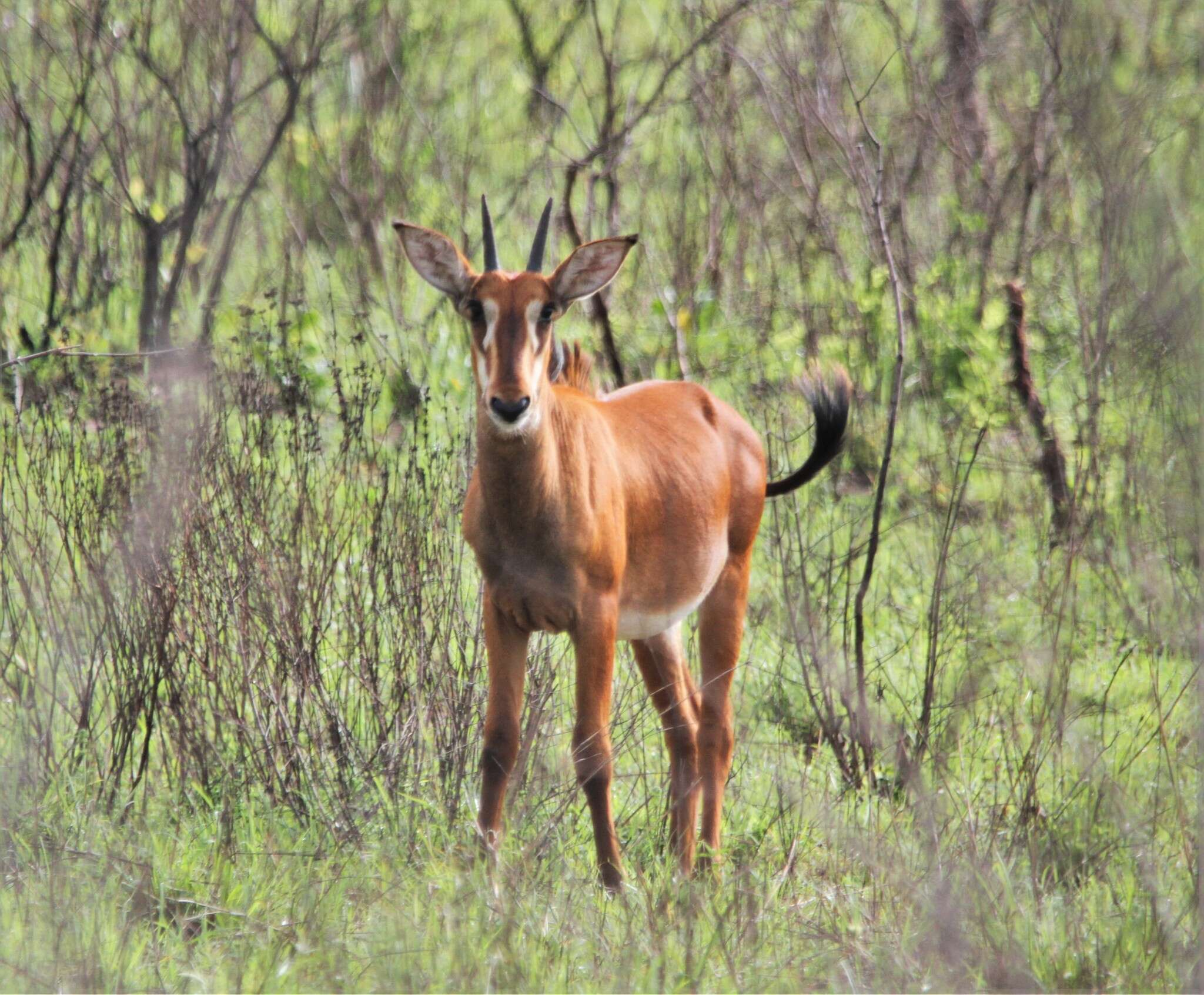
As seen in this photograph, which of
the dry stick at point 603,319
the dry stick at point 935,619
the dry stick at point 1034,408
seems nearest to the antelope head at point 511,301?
the dry stick at point 935,619

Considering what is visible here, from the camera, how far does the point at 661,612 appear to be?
4.80 meters

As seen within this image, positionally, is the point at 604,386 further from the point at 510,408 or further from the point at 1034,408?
the point at 510,408

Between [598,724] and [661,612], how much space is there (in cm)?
56

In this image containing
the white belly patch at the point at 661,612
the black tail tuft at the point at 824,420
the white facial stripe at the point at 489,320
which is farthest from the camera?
the black tail tuft at the point at 824,420

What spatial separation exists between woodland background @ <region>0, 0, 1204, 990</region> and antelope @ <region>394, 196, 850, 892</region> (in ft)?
0.69

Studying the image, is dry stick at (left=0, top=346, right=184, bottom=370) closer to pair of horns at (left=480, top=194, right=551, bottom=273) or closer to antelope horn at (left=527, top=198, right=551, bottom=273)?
pair of horns at (left=480, top=194, right=551, bottom=273)

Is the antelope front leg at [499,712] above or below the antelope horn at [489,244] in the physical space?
below

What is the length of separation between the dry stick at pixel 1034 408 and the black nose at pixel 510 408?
4411 mm

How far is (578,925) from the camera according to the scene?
12.9 ft

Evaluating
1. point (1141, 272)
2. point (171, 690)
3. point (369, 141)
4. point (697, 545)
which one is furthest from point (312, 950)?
point (369, 141)

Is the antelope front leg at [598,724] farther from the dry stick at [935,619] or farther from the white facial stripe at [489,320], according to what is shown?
the dry stick at [935,619]

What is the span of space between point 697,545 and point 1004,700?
2241 mm

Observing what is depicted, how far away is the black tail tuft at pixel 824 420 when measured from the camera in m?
5.60

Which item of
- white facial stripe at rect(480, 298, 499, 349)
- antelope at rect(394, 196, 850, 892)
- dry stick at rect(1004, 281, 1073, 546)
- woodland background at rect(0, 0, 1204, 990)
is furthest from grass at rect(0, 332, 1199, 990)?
dry stick at rect(1004, 281, 1073, 546)
